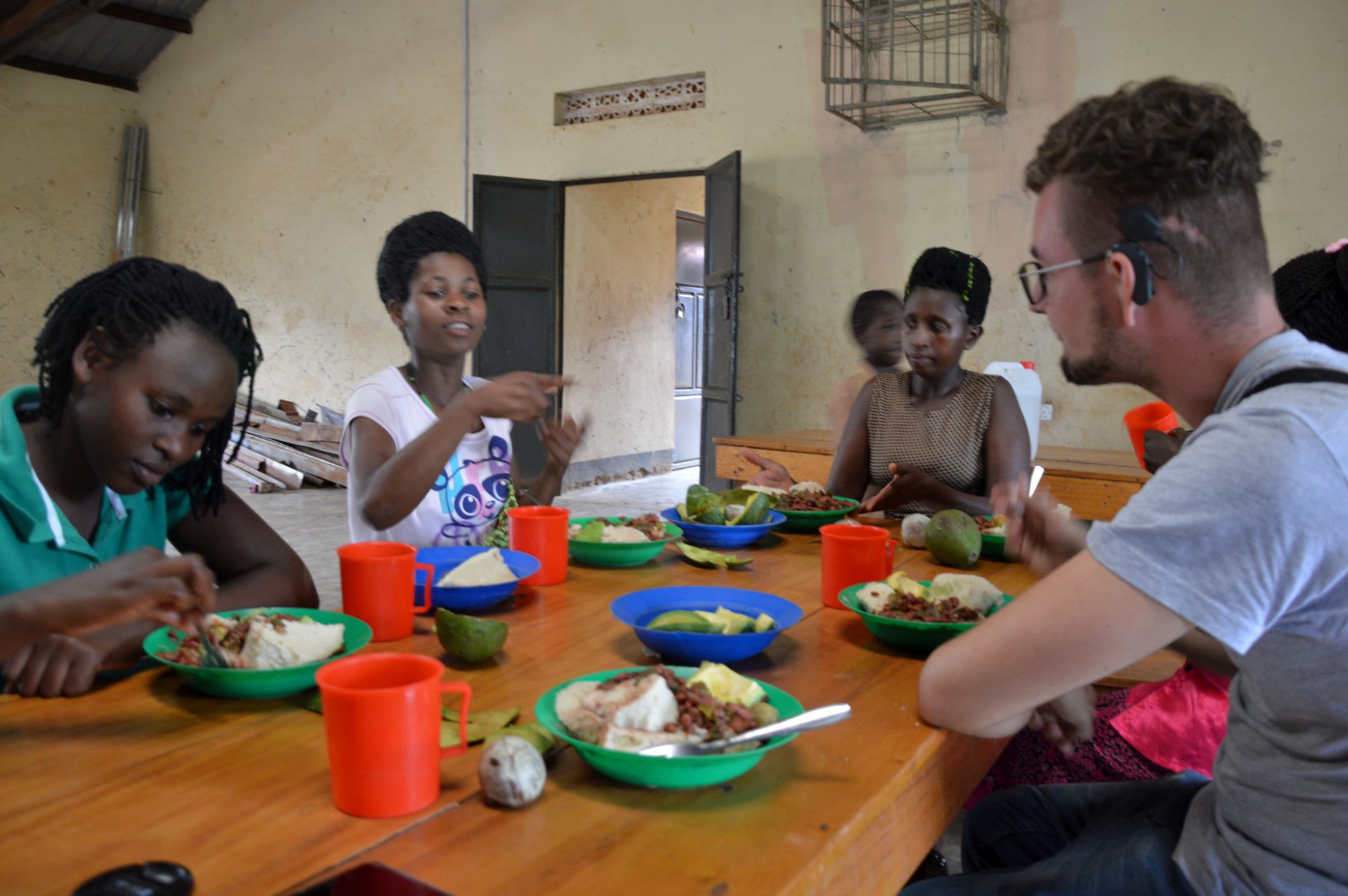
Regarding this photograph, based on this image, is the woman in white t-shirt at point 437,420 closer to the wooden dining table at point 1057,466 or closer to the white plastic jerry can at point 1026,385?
the wooden dining table at point 1057,466

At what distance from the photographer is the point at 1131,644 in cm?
90

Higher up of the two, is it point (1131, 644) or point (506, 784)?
point (1131, 644)

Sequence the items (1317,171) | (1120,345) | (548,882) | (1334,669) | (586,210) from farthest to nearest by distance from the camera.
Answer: (586,210), (1317,171), (1120,345), (1334,669), (548,882)

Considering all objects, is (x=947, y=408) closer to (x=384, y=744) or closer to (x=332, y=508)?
(x=384, y=744)

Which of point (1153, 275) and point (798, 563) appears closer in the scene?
point (1153, 275)

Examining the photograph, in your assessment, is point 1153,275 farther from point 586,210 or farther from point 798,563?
point 586,210

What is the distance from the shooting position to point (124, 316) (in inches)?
52.7

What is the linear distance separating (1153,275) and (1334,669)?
471 millimetres

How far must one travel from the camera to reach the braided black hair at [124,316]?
1.33 m

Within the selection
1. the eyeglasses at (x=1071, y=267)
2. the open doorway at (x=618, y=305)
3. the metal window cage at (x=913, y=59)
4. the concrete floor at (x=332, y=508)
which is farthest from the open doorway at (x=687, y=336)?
the eyeglasses at (x=1071, y=267)

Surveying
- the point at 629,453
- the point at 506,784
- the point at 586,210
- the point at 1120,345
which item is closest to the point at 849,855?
the point at 506,784

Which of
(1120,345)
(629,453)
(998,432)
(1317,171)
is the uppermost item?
(1317,171)

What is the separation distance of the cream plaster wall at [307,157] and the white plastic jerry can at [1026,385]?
15.6 ft

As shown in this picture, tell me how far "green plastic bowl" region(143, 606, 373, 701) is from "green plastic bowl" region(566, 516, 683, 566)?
671 mm
